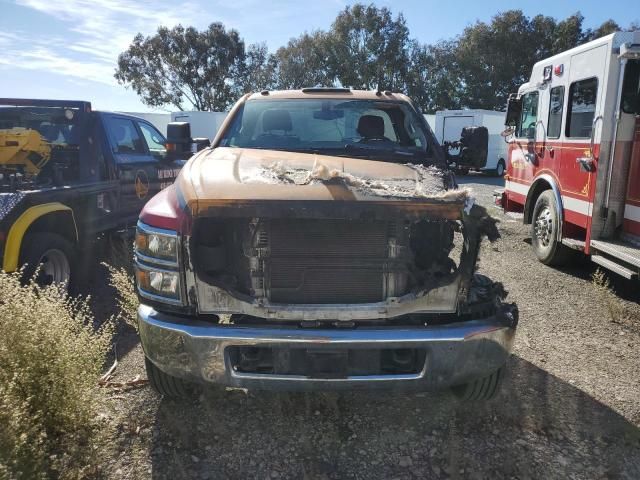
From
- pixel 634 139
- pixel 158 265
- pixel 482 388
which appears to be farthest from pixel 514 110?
pixel 158 265

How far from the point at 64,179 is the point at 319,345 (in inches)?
183

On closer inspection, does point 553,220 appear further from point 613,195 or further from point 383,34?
point 383,34

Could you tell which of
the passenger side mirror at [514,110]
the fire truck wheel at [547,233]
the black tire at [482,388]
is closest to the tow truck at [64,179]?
the black tire at [482,388]

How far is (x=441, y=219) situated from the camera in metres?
2.41

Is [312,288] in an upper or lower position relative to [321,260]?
lower

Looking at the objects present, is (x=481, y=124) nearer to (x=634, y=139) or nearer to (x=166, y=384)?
(x=634, y=139)

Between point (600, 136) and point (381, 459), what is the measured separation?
4.63 metres

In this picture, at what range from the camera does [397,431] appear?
2.92 meters

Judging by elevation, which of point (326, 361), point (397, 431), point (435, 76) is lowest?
point (397, 431)

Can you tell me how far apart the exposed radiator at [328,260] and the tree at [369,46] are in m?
33.4

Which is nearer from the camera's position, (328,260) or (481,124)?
(328,260)

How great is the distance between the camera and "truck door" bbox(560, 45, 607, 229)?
5.65 metres

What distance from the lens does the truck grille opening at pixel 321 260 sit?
249 centimetres

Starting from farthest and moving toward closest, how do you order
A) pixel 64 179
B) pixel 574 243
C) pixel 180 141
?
pixel 574 243, pixel 64 179, pixel 180 141
